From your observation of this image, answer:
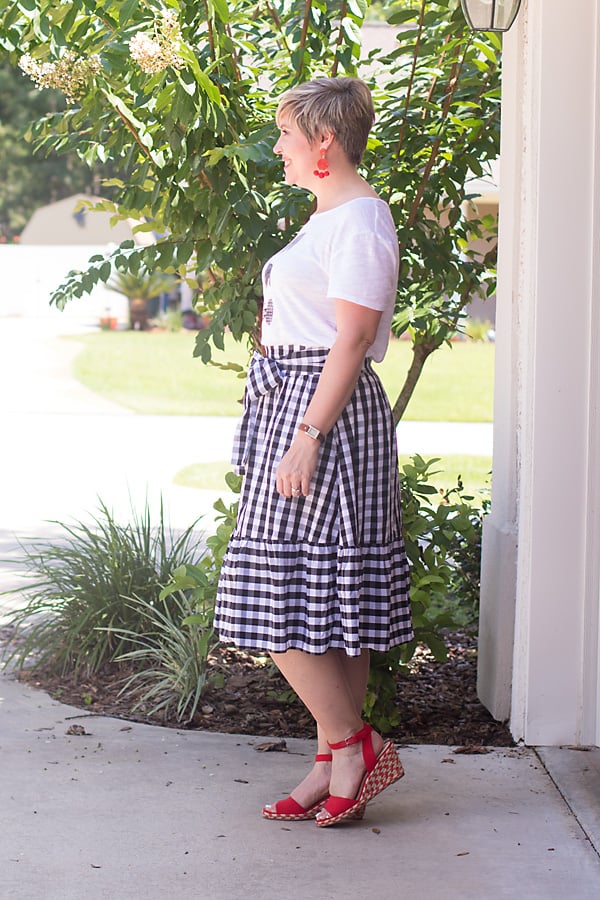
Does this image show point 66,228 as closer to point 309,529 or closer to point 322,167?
point 322,167

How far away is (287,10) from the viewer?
161 inches

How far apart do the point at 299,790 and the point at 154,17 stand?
7.72ft

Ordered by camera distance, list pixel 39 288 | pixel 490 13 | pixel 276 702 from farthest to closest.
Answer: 1. pixel 39 288
2. pixel 276 702
3. pixel 490 13

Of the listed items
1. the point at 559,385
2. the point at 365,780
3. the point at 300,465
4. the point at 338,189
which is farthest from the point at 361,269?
the point at 365,780

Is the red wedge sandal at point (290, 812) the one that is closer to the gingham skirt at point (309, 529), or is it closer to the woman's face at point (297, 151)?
the gingham skirt at point (309, 529)

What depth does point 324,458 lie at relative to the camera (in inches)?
112

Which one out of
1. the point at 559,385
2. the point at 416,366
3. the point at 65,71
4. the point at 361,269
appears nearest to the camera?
the point at 361,269

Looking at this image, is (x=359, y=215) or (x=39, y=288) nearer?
(x=359, y=215)

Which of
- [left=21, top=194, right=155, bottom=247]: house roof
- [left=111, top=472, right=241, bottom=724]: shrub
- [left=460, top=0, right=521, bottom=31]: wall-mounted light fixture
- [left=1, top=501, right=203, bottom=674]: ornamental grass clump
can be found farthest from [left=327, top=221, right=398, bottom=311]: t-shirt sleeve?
[left=21, top=194, right=155, bottom=247]: house roof

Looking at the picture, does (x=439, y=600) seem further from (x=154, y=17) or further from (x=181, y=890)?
(x=154, y=17)

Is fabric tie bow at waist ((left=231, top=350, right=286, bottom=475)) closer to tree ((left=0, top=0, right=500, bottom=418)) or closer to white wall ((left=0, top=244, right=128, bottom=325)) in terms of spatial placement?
tree ((left=0, top=0, right=500, bottom=418))

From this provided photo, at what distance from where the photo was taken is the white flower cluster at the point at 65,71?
364 centimetres

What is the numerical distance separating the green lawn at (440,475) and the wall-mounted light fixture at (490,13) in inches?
239

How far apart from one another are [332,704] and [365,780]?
22 cm
